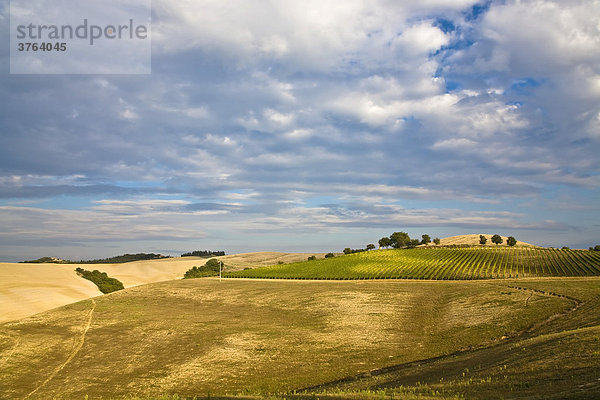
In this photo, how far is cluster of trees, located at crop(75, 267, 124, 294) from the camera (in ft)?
422

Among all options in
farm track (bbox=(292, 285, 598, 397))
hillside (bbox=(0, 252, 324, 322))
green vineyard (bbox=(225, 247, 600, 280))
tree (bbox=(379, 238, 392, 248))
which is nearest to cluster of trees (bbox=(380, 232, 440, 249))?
tree (bbox=(379, 238, 392, 248))

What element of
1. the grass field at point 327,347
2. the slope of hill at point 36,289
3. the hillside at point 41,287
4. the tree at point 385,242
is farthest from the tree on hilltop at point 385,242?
the slope of hill at point 36,289

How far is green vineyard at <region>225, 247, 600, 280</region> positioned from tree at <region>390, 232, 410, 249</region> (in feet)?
108

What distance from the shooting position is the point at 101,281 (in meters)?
135

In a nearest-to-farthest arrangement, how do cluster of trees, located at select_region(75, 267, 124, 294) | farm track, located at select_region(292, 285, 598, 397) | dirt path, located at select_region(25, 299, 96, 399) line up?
farm track, located at select_region(292, 285, 598, 397) < dirt path, located at select_region(25, 299, 96, 399) < cluster of trees, located at select_region(75, 267, 124, 294)

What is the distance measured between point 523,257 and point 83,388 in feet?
455

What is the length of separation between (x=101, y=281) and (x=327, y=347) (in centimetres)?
12015

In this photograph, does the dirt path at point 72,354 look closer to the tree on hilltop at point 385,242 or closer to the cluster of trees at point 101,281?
the cluster of trees at point 101,281

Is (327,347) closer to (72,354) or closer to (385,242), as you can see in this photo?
(72,354)

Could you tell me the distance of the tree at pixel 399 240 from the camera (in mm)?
189125

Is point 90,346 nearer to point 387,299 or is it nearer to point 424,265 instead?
point 387,299

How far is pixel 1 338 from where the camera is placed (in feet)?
167

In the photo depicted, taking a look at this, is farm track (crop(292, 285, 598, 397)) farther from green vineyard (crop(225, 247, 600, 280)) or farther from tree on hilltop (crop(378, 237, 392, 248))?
tree on hilltop (crop(378, 237, 392, 248))

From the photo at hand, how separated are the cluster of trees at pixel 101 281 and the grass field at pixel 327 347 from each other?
195ft
